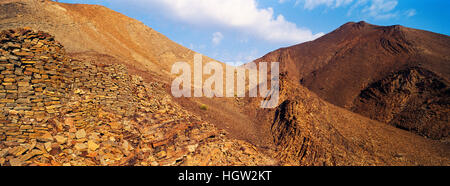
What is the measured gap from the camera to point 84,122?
21.9 ft

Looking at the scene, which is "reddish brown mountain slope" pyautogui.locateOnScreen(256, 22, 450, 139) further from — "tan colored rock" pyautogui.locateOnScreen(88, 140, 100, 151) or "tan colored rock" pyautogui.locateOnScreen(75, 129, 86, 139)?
"tan colored rock" pyautogui.locateOnScreen(75, 129, 86, 139)

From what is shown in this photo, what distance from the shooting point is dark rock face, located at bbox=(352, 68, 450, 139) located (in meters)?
15.8

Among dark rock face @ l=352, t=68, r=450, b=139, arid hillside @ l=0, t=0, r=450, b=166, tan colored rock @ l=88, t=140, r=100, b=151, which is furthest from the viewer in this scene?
A: dark rock face @ l=352, t=68, r=450, b=139

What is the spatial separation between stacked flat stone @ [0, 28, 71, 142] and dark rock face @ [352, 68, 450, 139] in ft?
78.1

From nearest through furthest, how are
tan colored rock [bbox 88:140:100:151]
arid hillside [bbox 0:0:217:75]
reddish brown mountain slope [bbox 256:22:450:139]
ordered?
tan colored rock [bbox 88:140:100:151] < arid hillside [bbox 0:0:217:75] < reddish brown mountain slope [bbox 256:22:450:139]

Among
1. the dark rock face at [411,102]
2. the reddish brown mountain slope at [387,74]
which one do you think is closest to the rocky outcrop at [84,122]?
the dark rock face at [411,102]

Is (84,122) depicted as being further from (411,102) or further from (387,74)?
(387,74)

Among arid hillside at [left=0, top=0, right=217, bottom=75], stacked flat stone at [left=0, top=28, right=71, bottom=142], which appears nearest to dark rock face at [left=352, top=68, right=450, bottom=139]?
arid hillside at [left=0, top=0, right=217, bottom=75]

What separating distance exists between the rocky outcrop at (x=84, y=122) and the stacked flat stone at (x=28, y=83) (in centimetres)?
2

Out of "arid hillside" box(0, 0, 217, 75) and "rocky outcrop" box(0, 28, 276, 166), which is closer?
"rocky outcrop" box(0, 28, 276, 166)

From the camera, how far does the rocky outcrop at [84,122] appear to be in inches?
218

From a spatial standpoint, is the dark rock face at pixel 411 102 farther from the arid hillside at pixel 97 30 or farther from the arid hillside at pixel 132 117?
the arid hillside at pixel 97 30

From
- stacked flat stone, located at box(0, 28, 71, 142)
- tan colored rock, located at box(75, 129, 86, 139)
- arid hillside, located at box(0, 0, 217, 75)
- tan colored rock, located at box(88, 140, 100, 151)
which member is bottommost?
tan colored rock, located at box(88, 140, 100, 151)

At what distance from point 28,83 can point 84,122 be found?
193cm
